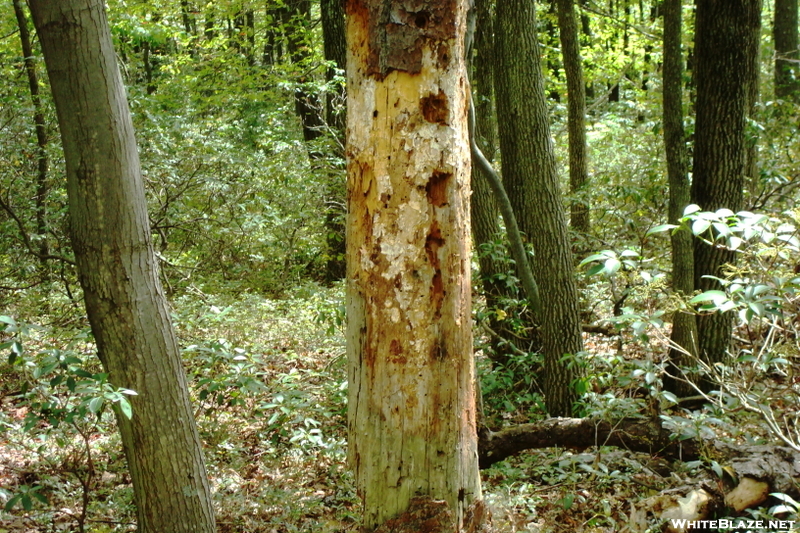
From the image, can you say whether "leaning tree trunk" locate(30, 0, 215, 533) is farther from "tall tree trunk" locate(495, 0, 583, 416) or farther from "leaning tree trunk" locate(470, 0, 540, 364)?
"leaning tree trunk" locate(470, 0, 540, 364)

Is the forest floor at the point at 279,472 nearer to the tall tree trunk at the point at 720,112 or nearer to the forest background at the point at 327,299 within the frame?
the forest background at the point at 327,299

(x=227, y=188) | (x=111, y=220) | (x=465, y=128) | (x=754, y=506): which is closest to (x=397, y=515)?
(x=465, y=128)

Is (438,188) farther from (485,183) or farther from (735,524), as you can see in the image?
(485,183)

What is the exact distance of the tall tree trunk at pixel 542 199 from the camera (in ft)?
18.8

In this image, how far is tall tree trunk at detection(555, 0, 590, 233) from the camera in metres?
10.2

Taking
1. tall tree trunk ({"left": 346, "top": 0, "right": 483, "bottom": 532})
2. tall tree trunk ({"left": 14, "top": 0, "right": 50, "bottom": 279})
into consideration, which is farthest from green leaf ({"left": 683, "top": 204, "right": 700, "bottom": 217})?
tall tree trunk ({"left": 14, "top": 0, "right": 50, "bottom": 279})

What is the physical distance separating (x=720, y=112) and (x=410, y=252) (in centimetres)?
443

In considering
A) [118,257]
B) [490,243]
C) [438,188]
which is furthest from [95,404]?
[490,243]

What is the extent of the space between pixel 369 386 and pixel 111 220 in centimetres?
174

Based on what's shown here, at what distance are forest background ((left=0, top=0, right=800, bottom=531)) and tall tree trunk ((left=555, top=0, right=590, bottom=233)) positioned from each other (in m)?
0.06

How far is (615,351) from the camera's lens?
6953mm

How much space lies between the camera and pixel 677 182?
19.7ft

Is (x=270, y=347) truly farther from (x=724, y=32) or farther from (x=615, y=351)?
(x=724, y=32)

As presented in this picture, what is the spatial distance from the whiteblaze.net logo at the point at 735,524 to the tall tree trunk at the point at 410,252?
80.6 inches
